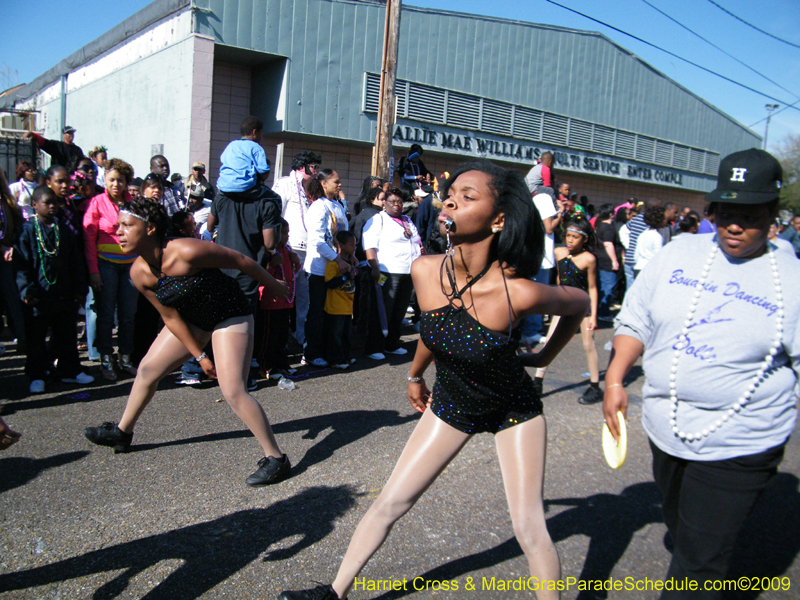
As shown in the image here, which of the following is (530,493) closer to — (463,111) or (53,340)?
(53,340)

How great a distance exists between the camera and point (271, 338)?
20.8 ft

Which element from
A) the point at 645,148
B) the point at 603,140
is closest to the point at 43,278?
the point at 603,140

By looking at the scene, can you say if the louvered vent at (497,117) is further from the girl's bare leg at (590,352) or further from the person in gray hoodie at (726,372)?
the person in gray hoodie at (726,372)

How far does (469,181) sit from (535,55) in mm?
16365

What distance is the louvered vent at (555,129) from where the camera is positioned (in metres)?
17.5

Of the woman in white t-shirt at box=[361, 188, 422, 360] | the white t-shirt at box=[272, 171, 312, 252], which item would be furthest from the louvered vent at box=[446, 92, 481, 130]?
the white t-shirt at box=[272, 171, 312, 252]

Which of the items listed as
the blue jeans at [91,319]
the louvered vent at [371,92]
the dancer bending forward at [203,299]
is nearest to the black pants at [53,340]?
the blue jeans at [91,319]

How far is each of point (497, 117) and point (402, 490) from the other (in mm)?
15076

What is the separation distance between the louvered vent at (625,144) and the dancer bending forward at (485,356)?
19.1 metres

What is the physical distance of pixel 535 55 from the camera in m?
17.1

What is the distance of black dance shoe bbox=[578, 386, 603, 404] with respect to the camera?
6.02m

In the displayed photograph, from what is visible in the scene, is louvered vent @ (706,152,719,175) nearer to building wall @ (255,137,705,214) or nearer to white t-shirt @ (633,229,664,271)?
building wall @ (255,137,705,214)

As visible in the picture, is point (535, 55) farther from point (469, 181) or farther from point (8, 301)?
point (469, 181)

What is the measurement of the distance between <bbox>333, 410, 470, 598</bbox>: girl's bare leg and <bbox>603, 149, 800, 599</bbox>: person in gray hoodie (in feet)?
2.36
